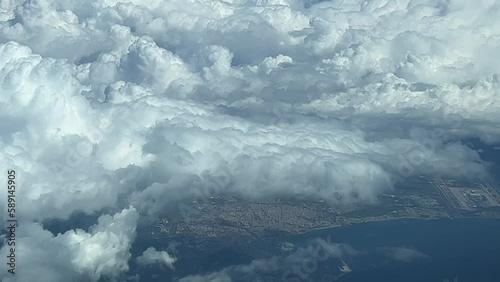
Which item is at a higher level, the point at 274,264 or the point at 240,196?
the point at 240,196

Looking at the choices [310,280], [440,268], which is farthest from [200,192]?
[440,268]

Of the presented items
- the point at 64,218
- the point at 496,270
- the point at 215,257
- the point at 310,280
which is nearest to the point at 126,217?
the point at 64,218

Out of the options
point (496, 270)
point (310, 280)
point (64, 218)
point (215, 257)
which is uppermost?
point (64, 218)

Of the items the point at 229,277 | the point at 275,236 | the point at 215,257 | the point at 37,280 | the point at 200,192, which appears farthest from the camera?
the point at 200,192

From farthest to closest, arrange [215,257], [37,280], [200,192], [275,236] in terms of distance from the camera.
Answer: [200,192], [275,236], [215,257], [37,280]

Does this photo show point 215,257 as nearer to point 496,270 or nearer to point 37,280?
point 37,280

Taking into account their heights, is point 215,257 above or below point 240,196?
below

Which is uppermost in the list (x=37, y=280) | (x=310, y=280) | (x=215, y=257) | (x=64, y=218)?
(x=64, y=218)

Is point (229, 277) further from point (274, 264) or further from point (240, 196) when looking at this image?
point (240, 196)

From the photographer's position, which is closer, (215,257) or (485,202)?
(215,257)
